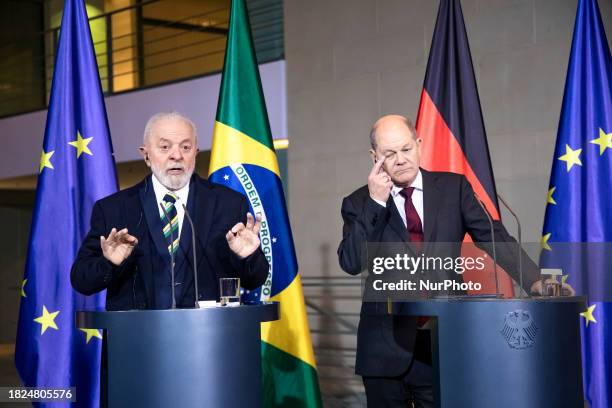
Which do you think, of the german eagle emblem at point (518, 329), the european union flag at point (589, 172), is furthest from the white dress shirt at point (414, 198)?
the european union flag at point (589, 172)

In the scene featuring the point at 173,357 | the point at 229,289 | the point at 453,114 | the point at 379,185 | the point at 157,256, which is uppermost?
the point at 453,114

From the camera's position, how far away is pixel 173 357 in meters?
2.57

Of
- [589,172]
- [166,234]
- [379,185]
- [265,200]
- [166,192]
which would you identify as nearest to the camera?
[379,185]

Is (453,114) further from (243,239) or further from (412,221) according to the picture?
(243,239)

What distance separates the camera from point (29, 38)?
1112 cm

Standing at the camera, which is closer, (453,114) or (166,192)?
(166,192)

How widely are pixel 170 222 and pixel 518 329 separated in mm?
1230

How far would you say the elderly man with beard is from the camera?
296cm

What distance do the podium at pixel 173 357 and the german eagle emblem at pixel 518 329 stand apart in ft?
2.65

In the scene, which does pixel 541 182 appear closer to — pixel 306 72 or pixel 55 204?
pixel 306 72

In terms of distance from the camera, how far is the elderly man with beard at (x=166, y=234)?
2961 mm

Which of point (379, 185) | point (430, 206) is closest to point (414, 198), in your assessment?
point (430, 206)

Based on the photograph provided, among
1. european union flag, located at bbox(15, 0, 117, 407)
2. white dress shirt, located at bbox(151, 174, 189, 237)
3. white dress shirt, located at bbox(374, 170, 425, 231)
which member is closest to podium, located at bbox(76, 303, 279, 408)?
white dress shirt, located at bbox(151, 174, 189, 237)

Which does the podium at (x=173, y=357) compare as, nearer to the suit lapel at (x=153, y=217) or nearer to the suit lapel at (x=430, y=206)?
the suit lapel at (x=153, y=217)
